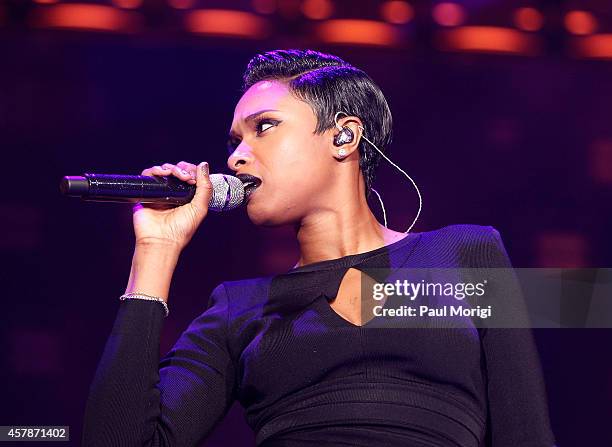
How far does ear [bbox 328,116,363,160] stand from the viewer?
6.08 feet

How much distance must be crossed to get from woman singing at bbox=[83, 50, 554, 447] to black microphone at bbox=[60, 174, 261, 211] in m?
0.02

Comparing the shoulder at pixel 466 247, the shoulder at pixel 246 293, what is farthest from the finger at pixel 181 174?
the shoulder at pixel 466 247

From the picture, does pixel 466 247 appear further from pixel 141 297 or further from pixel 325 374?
pixel 141 297

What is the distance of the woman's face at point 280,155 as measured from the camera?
5.69ft

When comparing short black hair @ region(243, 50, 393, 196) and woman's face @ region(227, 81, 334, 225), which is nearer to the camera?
woman's face @ region(227, 81, 334, 225)

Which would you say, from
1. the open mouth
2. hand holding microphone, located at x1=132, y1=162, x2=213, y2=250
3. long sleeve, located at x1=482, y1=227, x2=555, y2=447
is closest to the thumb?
hand holding microphone, located at x1=132, y1=162, x2=213, y2=250

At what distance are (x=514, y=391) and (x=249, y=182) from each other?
2.07ft

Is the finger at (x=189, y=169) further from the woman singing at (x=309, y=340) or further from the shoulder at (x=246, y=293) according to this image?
the shoulder at (x=246, y=293)

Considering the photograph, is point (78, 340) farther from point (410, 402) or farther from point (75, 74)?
point (410, 402)

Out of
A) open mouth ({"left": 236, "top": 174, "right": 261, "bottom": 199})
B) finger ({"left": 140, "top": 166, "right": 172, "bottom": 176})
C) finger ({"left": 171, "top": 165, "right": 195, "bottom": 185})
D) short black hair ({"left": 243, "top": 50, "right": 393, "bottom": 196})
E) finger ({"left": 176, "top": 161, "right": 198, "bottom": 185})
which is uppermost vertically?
short black hair ({"left": 243, "top": 50, "right": 393, "bottom": 196})

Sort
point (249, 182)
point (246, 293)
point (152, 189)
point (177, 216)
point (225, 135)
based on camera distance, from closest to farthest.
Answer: point (152, 189)
point (177, 216)
point (249, 182)
point (246, 293)
point (225, 135)

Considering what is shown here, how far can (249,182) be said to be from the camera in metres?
1.72

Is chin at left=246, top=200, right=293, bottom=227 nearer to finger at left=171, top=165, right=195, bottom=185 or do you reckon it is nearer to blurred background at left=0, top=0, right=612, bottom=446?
finger at left=171, top=165, right=195, bottom=185

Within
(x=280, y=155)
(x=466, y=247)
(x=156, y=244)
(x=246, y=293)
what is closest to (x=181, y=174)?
(x=156, y=244)
